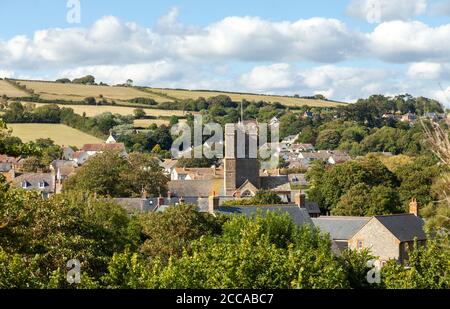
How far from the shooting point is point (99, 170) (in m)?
77.5

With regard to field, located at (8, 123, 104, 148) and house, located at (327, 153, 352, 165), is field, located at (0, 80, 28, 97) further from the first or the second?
house, located at (327, 153, 352, 165)

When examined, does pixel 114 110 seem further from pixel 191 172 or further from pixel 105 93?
pixel 191 172

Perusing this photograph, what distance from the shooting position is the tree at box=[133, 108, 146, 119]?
146613mm

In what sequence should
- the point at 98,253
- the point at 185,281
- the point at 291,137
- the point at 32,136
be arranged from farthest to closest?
the point at 291,137 → the point at 32,136 → the point at 98,253 → the point at 185,281

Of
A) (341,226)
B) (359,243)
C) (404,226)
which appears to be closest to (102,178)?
(341,226)

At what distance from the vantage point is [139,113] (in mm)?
147000

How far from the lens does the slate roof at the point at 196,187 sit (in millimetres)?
93438

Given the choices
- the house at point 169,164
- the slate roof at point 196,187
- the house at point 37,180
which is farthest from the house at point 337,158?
the house at point 37,180

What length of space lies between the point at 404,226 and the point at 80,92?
354 feet

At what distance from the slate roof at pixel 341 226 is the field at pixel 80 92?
9224 cm

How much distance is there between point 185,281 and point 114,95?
14046cm
